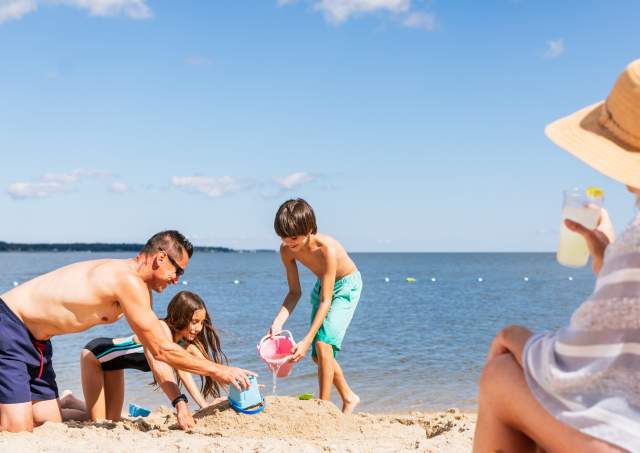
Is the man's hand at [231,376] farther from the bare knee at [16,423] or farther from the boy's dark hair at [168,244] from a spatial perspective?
the bare knee at [16,423]

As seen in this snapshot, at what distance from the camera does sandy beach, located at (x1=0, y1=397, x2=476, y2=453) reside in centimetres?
401

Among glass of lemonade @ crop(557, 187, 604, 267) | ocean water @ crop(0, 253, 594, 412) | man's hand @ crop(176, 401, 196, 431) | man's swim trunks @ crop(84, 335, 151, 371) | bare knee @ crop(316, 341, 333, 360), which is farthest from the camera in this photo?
ocean water @ crop(0, 253, 594, 412)

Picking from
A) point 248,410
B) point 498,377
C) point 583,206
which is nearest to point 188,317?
point 248,410

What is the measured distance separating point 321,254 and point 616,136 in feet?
12.2

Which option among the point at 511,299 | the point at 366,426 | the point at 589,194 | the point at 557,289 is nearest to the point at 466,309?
the point at 511,299

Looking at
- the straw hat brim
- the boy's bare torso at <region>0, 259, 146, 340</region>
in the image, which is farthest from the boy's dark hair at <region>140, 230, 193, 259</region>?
the straw hat brim

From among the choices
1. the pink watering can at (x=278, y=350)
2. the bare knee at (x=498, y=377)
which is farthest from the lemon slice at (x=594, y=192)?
the pink watering can at (x=278, y=350)

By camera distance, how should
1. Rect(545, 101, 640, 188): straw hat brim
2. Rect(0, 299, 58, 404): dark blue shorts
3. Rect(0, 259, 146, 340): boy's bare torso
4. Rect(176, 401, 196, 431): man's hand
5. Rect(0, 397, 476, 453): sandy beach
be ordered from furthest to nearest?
Rect(176, 401, 196, 431): man's hand
Rect(0, 299, 58, 404): dark blue shorts
Rect(0, 259, 146, 340): boy's bare torso
Rect(0, 397, 476, 453): sandy beach
Rect(545, 101, 640, 188): straw hat brim

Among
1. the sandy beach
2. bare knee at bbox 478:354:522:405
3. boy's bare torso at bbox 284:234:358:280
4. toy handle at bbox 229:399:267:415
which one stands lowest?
the sandy beach

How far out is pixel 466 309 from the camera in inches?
866

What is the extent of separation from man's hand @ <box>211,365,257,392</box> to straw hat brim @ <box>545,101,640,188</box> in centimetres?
275

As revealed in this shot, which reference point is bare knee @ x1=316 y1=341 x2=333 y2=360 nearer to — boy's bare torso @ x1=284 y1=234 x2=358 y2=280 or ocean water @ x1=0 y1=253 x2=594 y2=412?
boy's bare torso @ x1=284 y1=234 x2=358 y2=280

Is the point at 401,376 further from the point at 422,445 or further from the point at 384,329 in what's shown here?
the point at 384,329

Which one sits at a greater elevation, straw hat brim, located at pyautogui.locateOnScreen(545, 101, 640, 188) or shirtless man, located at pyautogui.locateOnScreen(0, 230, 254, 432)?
straw hat brim, located at pyautogui.locateOnScreen(545, 101, 640, 188)
